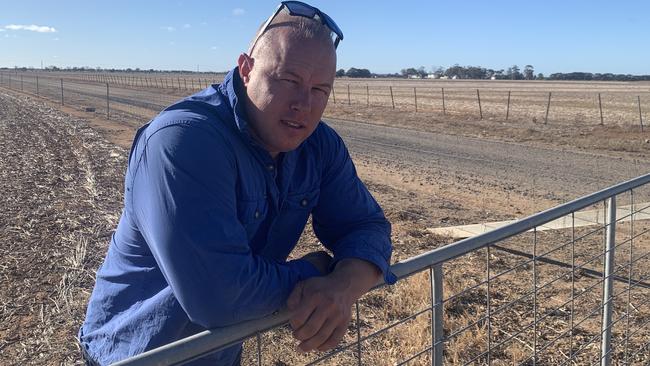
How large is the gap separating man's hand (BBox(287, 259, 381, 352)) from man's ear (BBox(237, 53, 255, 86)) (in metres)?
0.64

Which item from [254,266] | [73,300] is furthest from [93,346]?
[73,300]

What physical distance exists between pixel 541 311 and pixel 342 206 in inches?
153

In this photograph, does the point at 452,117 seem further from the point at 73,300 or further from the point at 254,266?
the point at 254,266

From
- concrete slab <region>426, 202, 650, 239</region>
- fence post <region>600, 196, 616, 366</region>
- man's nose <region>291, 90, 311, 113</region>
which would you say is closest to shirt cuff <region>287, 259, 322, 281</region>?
man's nose <region>291, 90, 311, 113</region>

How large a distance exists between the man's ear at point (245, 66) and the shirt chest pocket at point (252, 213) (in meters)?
0.36

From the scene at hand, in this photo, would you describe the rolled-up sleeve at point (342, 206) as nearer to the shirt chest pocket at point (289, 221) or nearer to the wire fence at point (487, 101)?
the shirt chest pocket at point (289, 221)

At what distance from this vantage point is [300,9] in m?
1.79

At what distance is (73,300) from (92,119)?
22.1 m

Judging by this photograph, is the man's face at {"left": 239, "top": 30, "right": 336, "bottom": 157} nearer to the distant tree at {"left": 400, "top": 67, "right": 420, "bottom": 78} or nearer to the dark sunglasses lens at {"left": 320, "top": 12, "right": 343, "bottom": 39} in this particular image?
the dark sunglasses lens at {"left": 320, "top": 12, "right": 343, "bottom": 39}

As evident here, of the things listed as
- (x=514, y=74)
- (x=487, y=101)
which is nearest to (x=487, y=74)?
(x=514, y=74)

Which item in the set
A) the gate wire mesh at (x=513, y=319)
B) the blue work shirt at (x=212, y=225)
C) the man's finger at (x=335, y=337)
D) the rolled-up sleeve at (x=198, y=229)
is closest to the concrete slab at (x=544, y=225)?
the gate wire mesh at (x=513, y=319)

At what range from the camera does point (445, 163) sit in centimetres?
1397

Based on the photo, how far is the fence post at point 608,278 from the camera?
3123 mm

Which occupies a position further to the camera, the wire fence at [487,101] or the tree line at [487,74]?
the tree line at [487,74]
